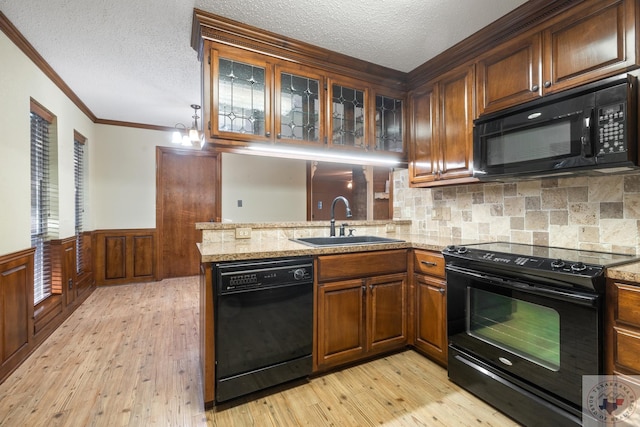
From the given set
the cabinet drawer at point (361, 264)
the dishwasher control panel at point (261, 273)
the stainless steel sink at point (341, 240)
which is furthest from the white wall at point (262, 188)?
the dishwasher control panel at point (261, 273)

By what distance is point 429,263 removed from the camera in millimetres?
2152

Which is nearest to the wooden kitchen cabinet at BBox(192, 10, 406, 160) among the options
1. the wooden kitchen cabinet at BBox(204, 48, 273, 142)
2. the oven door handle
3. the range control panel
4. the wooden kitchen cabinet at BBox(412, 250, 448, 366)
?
the wooden kitchen cabinet at BBox(204, 48, 273, 142)

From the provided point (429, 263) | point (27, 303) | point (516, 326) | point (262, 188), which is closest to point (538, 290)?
point (516, 326)

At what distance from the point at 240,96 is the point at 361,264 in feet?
5.05

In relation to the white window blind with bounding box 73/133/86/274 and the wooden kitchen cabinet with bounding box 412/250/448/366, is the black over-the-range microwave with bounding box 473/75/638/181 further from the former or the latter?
the white window blind with bounding box 73/133/86/274

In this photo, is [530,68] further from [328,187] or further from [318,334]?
[328,187]

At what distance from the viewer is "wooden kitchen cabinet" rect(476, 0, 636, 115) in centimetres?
150

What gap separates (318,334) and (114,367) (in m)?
1.59

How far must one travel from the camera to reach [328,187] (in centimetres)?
545

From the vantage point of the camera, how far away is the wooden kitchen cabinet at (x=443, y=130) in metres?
2.25

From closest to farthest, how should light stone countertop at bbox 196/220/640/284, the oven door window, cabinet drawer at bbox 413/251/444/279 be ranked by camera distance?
Answer: the oven door window
light stone countertop at bbox 196/220/640/284
cabinet drawer at bbox 413/251/444/279

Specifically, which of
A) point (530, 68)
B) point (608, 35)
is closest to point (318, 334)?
point (530, 68)

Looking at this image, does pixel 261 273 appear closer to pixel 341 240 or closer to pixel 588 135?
pixel 341 240

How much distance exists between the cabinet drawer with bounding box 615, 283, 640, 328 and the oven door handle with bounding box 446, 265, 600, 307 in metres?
0.08
